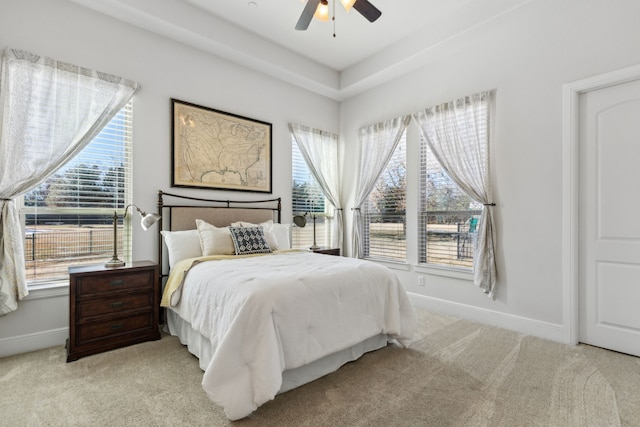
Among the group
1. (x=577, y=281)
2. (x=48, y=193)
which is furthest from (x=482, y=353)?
(x=48, y=193)

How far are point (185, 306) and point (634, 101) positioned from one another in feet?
13.2

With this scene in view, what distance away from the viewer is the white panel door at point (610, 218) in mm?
2516

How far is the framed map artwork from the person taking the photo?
345cm

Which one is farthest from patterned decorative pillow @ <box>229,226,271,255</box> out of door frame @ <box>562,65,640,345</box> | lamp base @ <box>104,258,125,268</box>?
door frame @ <box>562,65,640,345</box>

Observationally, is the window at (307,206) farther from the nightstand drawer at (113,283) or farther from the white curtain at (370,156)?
the nightstand drawer at (113,283)

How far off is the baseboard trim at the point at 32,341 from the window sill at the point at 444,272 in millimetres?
3783

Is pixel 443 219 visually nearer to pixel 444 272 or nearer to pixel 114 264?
pixel 444 272

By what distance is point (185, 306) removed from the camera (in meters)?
2.49

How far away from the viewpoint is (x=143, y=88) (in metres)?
3.21

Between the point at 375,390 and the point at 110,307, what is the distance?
2.23 m

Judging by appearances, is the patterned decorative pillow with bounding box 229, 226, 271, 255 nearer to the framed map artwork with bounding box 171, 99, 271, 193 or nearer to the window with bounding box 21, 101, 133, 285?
the framed map artwork with bounding box 171, 99, 271, 193

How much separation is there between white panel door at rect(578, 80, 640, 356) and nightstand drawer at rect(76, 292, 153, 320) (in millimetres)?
3924

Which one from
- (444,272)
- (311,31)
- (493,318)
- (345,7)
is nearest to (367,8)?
(345,7)

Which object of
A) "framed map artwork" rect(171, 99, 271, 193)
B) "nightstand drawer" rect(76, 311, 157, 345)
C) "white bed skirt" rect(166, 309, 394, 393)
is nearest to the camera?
"white bed skirt" rect(166, 309, 394, 393)
